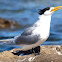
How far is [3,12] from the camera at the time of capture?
2167 centimetres

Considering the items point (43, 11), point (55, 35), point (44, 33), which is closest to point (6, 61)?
point (44, 33)

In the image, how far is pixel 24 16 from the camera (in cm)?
1953

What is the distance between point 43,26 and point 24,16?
38.6 feet

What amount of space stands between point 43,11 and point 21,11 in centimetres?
1379

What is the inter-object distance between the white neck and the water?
2.05 m

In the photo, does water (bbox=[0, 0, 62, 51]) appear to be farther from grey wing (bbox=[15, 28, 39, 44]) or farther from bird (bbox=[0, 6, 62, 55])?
grey wing (bbox=[15, 28, 39, 44])

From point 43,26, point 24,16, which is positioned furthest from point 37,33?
point 24,16

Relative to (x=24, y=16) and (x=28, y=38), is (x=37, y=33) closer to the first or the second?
(x=28, y=38)

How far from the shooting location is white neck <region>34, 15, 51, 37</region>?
7.76 metres

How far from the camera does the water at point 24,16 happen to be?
13058 mm

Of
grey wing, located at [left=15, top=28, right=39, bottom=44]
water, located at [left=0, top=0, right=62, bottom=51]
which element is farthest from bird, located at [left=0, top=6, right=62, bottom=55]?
water, located at [left=0, top=0, right=62, bottom=51]

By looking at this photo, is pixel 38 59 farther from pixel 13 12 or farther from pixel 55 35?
pixel 13 12

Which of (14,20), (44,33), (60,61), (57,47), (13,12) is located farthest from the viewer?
(13,12)

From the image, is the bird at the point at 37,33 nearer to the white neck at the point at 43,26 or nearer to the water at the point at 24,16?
the white neck at the point at 43,26
